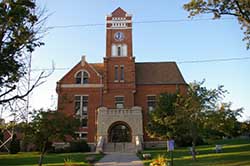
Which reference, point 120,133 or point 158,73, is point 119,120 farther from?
point 158,73

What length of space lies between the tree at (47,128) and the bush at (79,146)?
1612 centimetres

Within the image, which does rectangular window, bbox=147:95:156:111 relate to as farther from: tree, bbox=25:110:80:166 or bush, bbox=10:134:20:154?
tree, bbox=25:110:80:166

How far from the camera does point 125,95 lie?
137 ft

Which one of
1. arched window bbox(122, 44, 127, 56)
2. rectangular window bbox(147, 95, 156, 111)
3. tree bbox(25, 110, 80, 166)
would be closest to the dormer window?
arched window bbox(122, 44, 127, 56)

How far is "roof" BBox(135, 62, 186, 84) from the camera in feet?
141

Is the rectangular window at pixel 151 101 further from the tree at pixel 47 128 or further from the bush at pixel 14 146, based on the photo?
the tree at pixel 47 128

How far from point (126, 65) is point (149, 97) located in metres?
5.79

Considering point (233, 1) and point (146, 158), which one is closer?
point (233, 1)

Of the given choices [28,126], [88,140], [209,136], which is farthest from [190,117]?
[88,140]

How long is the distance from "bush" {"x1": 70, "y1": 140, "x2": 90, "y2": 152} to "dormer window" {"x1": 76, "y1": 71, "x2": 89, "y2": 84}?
389 inches

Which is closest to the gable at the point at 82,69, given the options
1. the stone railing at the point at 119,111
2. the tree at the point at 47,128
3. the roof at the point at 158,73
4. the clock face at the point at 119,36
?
the stone railing at the point at 119,111

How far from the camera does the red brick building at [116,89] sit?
38500 mm

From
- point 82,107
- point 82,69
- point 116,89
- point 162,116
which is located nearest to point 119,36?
point 82,69

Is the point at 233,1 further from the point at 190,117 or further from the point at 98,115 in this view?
the point at 98,115
